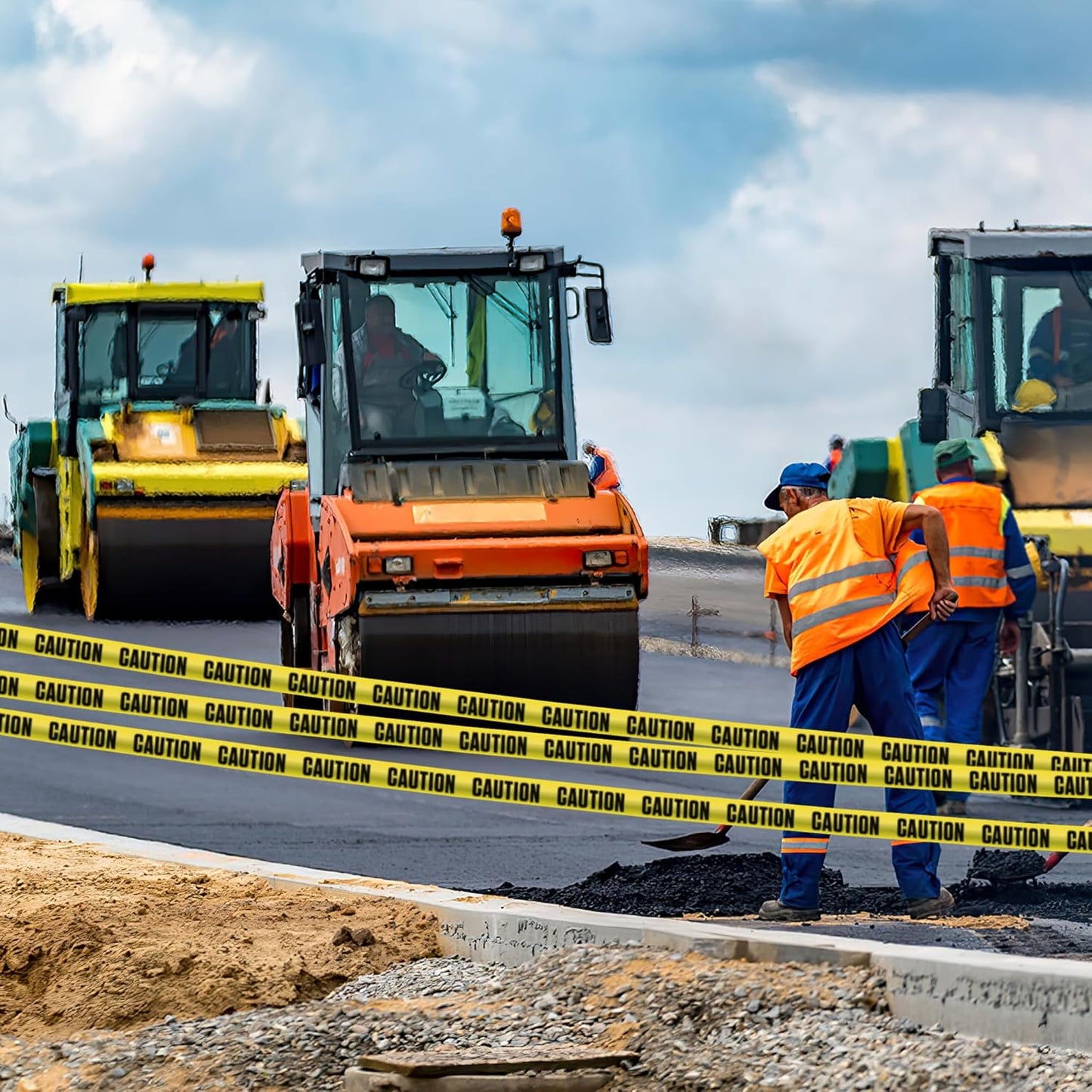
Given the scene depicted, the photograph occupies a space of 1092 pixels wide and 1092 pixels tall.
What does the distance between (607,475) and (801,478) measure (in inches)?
434

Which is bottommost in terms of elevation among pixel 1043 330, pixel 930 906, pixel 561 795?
pixel 930 906

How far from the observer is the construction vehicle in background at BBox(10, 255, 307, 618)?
55.0ft

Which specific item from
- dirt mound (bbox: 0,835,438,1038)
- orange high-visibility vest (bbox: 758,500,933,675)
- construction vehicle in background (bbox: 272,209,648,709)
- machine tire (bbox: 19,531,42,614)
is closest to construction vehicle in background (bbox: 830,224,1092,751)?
construction vehicle in background (bbox: 272,209,648,709)

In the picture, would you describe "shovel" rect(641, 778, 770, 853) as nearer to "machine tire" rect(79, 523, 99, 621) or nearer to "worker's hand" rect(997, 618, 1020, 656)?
"worker's hand" rect(997, 618, 1020, 656)

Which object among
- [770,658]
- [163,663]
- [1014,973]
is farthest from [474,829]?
[770,658]

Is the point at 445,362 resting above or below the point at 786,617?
above

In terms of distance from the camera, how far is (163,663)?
306 inches

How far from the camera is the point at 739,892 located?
26.3 feet

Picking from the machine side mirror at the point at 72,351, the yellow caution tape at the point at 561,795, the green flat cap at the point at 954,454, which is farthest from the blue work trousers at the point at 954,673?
the machine side mirror at the point at 72,351

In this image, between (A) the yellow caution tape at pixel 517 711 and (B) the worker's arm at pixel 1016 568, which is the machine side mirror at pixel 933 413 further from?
(A) the yellow caution tape at pixel 517 711

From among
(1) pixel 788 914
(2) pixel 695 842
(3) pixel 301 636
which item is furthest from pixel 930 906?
(3) pixel 301 636

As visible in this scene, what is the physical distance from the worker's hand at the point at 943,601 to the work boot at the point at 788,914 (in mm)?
1241

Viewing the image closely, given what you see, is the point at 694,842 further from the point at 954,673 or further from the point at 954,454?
the point at 954,454

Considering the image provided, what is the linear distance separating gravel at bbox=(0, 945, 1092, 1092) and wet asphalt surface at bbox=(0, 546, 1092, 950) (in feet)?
6.21
